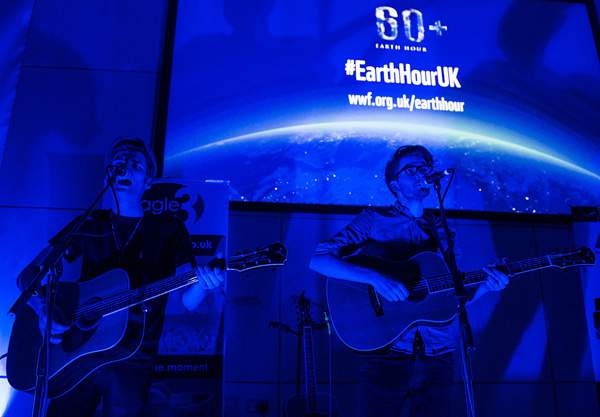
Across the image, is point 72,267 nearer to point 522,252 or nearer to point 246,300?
point 246,300

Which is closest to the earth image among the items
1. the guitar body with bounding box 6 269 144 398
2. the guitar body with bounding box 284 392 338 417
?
the guitar body with bounding box 284 392 338 417

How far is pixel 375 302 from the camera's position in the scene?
9.16ft

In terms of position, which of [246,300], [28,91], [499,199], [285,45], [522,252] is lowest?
[246,300]

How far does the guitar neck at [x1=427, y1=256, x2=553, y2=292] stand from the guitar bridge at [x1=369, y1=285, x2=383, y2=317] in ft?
0.86

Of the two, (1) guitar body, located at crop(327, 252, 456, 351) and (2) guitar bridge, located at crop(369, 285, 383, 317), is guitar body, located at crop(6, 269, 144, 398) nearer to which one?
(1) guitar body, located at crop(327, 252, 456, 351)

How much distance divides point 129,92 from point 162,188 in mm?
1085

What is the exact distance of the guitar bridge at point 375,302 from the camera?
9.07 ft

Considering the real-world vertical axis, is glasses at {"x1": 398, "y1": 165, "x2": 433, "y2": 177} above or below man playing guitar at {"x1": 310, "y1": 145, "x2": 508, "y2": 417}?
above

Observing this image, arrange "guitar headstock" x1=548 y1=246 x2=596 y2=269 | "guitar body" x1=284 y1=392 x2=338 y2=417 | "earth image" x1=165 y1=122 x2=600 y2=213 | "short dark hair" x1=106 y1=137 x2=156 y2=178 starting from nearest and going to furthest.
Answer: "guitar headstock" x1=548 y1=246 x2=596 y2=269 < "short dark hair" x1=106 y1=137 x2=156 y2=178 < "guitar body" x1=284 y1=392 x2=338 y2=417 < "earth image" x1=165 y1=122 x2=600 y2=213

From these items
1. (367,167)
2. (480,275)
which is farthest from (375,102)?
(480,275)

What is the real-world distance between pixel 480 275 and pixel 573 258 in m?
0.54

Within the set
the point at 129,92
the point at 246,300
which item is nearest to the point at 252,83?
the point at 129,92

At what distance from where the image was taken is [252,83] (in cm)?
418

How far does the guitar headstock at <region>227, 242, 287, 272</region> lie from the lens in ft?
8.78
